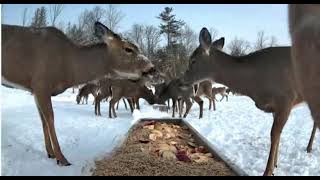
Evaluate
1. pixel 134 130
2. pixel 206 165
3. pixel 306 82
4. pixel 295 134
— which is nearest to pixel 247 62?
pixel 206 165

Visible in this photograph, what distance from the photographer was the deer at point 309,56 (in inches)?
59.9

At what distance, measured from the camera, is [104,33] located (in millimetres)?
6512

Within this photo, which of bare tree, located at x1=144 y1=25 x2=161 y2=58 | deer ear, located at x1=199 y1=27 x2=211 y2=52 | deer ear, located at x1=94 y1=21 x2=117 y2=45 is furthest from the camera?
bare tree, located at x1=144 y1=25 x2=161 y2=58

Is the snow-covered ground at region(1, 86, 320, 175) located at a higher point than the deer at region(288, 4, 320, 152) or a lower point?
lower

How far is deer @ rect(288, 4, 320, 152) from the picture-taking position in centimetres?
152

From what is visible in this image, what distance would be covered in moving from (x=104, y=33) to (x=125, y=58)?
1.66ft

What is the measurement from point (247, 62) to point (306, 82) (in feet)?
19.6

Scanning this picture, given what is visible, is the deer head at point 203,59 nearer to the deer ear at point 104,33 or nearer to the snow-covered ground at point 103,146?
the snow-covered ground at point 103,146

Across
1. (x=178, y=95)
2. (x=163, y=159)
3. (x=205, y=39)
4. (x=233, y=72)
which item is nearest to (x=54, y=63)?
(x=163, y=159)

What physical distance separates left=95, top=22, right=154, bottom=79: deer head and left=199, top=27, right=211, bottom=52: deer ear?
162 cm

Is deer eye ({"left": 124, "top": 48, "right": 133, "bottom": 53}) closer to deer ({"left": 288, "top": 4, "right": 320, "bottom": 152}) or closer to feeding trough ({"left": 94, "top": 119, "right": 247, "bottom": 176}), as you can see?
feeding trough ({"left": 94, "top": 119, "right": 247, "bottom": 176})

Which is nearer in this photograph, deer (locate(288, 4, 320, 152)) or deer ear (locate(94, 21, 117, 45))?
deer (locate(288, 4, 320, 152))

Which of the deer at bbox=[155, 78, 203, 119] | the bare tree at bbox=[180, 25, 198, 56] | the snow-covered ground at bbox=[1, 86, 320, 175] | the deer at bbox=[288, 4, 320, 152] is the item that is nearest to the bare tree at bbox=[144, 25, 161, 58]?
the bare tree at bbox=[180, 25, 198, 56]

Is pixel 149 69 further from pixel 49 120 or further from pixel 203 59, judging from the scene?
pixel 203 59
